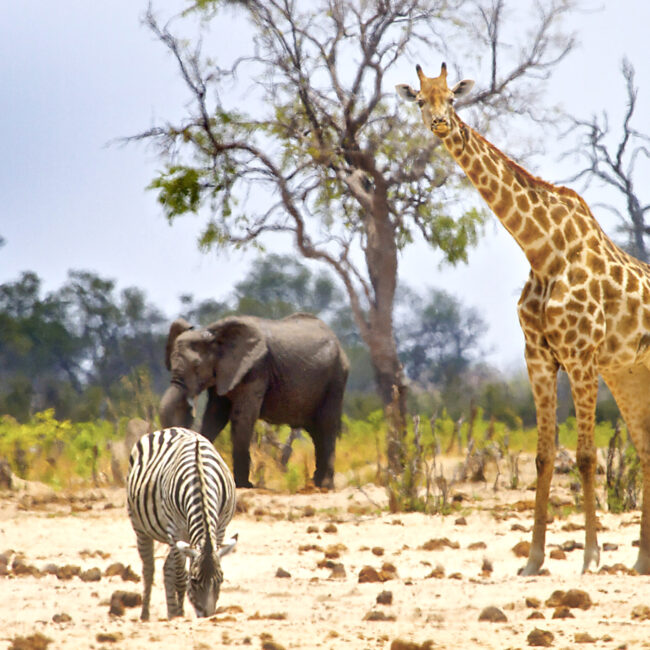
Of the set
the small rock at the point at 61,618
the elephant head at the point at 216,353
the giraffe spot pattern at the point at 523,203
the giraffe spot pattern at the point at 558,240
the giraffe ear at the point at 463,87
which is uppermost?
the giraffe ear at the point at 463,87

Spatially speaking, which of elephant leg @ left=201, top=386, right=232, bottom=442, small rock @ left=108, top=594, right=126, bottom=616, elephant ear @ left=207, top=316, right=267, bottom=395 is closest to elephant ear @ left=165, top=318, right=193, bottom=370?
elephant ear @ left=207, top=316, right=267, bottom=395

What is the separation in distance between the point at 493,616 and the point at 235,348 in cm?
833

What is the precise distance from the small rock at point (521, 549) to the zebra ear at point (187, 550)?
143 inches

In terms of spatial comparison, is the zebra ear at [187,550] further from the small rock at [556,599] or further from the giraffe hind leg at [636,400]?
the giraffe hind leg at [636,400]

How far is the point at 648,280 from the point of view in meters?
7.39

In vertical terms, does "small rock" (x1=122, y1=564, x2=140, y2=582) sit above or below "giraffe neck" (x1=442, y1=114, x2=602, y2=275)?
below

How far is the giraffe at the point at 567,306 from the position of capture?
6809 mm

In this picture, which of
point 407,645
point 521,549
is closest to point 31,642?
point 407,645

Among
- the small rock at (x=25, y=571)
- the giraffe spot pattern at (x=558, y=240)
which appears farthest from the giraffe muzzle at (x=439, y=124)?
the small rock at (x=25, y=571)

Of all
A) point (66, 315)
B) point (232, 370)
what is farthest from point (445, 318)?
point (232, 370)

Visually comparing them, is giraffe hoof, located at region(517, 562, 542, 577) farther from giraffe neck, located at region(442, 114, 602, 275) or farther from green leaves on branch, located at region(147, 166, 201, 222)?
green leaves on branch, located at region(147, 166, 201, 222)

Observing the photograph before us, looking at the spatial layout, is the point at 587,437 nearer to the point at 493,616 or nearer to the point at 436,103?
the point at 493,616

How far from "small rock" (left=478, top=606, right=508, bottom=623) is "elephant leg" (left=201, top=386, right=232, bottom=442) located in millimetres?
8551

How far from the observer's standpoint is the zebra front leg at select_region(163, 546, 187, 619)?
211 inches
